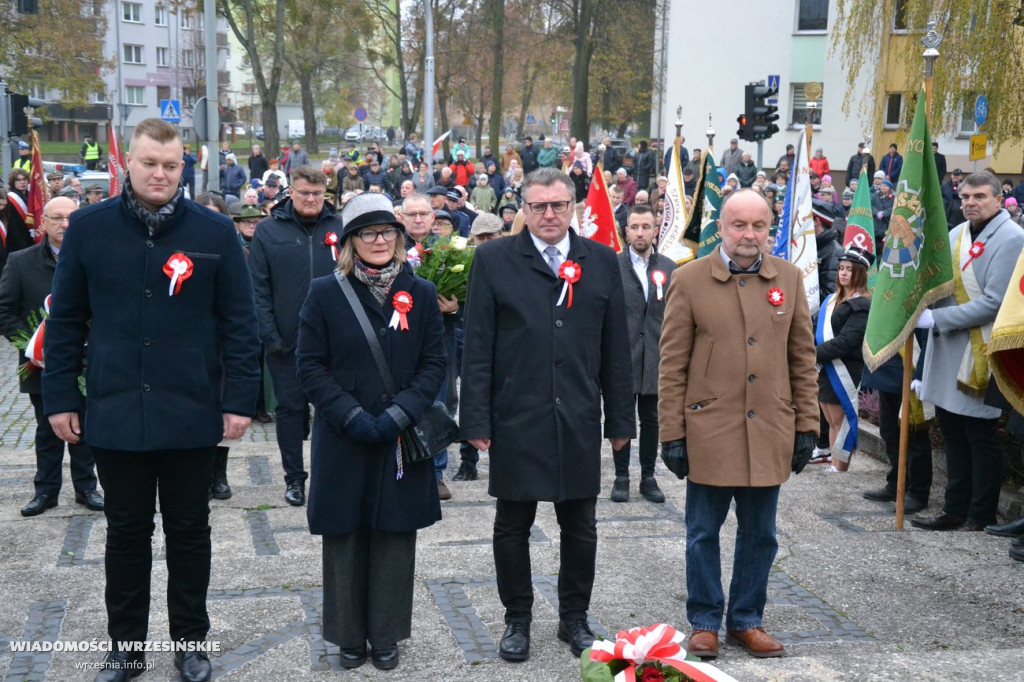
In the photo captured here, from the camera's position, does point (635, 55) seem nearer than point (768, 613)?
No

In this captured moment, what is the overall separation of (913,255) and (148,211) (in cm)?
471

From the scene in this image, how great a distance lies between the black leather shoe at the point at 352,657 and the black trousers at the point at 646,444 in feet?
10.8

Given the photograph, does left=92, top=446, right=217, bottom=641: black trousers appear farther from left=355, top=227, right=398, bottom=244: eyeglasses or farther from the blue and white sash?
the blue and white sash

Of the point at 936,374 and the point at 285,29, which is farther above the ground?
the point at 285,29

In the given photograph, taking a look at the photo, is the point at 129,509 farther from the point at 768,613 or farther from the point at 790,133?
the point at 790,133

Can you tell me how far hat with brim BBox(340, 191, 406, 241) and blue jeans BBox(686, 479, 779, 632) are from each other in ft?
5.77

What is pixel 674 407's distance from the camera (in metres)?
5.18

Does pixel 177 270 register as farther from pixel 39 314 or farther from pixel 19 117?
pixel 19 117

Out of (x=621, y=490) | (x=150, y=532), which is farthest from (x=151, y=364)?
(x=621, y=490)

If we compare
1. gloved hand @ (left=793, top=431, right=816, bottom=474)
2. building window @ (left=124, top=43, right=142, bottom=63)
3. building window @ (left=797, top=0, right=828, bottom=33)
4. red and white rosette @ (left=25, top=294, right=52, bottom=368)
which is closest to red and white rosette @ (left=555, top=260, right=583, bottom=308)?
gloved hand @ (left=793, top=431, right=816, bottom=474)

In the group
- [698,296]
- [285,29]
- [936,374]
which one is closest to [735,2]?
[285,29]

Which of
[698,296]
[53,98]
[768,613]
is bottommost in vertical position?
[768,613]

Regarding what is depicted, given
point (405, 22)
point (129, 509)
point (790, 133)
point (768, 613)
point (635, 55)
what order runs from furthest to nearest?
point (405, 22) < point (635, 55) < point (790, 133) < point (768, 613) < point (129, 509)

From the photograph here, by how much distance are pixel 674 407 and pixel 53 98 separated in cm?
8139
